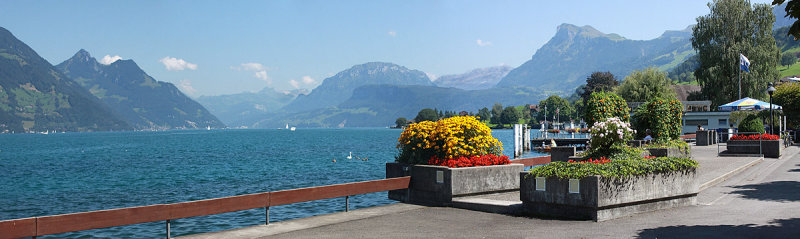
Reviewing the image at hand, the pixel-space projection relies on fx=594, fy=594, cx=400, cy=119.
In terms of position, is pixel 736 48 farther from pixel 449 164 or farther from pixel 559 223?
pixel 559 223

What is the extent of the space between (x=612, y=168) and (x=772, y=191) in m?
7.38

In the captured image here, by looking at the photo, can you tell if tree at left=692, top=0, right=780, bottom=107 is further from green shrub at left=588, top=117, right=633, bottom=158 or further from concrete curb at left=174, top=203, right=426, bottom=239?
concrete curb at left=174, top=203, right=426, bottom=239

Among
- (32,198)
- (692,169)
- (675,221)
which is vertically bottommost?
(32,198)

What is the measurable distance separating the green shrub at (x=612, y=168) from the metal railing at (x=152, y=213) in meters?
4.90

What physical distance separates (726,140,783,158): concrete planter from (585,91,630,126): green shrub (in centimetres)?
744

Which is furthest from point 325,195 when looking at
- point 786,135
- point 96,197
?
point 786,135

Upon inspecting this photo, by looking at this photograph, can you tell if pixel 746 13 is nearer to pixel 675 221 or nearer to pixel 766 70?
pixel 766 70

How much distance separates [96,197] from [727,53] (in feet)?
208

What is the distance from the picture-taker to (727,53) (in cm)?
6588

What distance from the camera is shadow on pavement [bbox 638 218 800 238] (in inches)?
408

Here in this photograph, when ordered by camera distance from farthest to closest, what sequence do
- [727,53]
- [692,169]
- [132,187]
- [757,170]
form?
1. [727,53]
2. [132,187]
3. [757,170]
4. [692,169]

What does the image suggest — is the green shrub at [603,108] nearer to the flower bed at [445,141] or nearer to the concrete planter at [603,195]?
the flower bed at [445,141]

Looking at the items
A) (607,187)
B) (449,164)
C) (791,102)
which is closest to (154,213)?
(449,164)

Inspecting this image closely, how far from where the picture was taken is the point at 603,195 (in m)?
12.4
